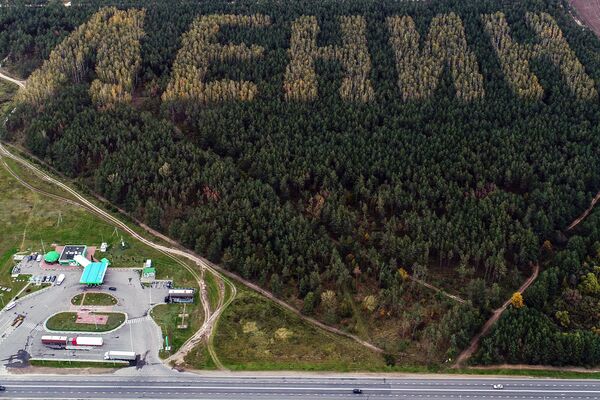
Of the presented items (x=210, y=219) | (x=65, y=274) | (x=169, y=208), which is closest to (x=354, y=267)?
(x=210, y=219)

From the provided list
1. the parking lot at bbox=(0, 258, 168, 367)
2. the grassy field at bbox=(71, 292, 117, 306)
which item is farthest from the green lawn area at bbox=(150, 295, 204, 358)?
the grassy field at bbox=(71, 292, 117, 306)

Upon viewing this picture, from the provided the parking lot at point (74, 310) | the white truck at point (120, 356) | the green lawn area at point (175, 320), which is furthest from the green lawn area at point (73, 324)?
the white truck at point (120, 356)

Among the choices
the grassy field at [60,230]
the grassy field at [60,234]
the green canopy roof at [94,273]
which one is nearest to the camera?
the green canopy roof at [94,273]

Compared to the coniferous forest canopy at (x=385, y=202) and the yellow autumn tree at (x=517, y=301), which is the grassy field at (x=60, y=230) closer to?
the coniferous forest canopy at (x=385, y=202)

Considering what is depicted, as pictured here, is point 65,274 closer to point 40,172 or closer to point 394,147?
point 40,172

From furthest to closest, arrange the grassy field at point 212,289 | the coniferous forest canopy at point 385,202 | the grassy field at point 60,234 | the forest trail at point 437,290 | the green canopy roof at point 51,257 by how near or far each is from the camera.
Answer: the green canopy roof at point 51,257
the grassy field at point 60,234
the forest trail at point 437,290
the grassy field at point 212,289
the coniferous forest canopy at point 385,202

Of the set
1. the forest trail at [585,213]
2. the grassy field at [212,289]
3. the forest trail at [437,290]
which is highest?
the forest trail at [585,213]
